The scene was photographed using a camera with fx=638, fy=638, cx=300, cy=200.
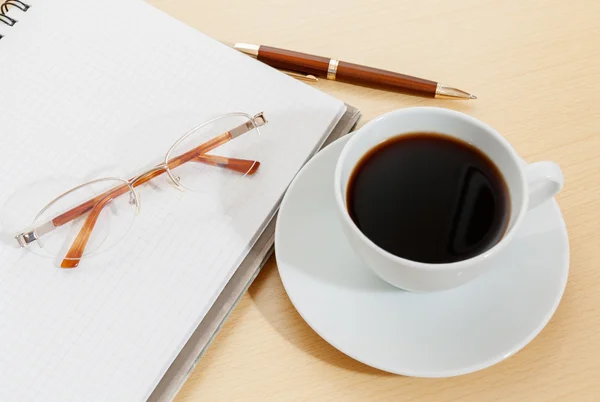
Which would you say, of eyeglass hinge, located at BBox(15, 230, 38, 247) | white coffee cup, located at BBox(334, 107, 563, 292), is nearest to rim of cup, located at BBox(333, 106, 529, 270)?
white coffee cup, located at BBox(334, 107, 563, 292)

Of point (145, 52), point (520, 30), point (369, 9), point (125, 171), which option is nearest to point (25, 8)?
point (145, 52)

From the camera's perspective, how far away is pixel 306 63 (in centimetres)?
79

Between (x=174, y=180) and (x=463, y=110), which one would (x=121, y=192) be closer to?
(x=174, y=180)

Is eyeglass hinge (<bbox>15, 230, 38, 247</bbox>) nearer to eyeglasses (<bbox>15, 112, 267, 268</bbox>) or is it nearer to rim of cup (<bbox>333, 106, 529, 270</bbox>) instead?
eyeglasses (<bbox>15, 112, 267, 268</bbox>)

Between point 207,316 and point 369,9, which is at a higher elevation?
point 369,9

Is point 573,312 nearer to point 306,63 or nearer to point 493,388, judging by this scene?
point 493,388

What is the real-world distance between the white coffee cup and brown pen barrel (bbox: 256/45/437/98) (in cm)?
14

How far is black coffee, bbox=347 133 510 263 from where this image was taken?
23.5 inches

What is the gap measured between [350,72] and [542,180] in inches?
11.8

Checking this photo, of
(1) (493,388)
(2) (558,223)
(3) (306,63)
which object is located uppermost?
(3) (306,63)

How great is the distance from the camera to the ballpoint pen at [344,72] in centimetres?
77

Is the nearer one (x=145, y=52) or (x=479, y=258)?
(x=479, y=258)

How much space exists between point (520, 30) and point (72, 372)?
66cm

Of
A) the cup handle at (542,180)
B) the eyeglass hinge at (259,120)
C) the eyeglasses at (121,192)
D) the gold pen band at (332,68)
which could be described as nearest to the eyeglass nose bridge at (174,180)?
the eyeglasses at (121,192)
